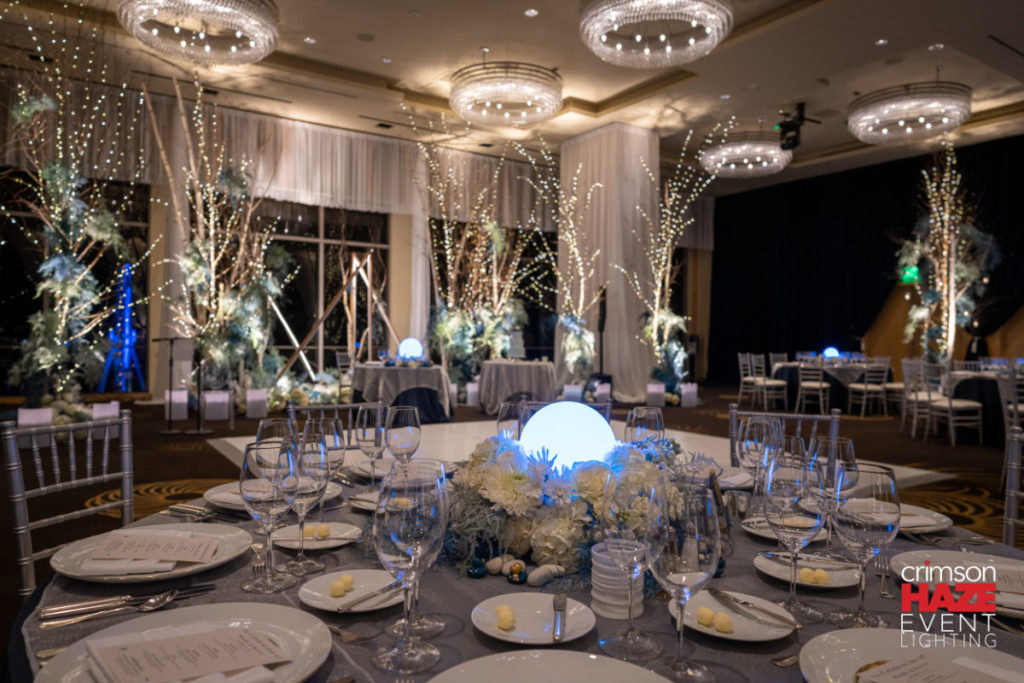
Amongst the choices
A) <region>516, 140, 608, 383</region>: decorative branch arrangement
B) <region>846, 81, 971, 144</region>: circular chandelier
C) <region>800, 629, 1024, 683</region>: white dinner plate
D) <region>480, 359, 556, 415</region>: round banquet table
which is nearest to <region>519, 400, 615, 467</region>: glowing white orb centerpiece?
<region>800, 629, 1024, 683</region>: white dinner plate

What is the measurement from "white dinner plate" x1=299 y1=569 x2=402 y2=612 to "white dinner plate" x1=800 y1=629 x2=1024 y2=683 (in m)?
0.60

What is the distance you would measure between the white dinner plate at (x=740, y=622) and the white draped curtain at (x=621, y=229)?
9223 millimetres

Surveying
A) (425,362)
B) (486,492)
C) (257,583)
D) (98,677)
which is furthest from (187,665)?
→ (425,362)

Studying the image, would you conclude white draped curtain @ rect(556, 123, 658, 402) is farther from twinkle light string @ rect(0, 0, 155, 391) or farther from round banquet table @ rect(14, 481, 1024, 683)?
round banquet table @ rect(14, 481, 1024, 683)

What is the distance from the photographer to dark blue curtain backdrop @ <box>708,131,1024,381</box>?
1070 centimetres

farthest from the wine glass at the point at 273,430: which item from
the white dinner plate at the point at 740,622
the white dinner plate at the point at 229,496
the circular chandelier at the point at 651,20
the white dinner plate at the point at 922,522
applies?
the circular chandelier at the point at 651,20

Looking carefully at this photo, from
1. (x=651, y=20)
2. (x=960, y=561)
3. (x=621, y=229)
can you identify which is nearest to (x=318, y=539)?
(x=960, y=561)

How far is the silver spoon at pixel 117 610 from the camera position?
1.00 meters

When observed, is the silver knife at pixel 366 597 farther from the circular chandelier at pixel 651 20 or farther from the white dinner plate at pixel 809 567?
the circular chandelier at pixel 651 20

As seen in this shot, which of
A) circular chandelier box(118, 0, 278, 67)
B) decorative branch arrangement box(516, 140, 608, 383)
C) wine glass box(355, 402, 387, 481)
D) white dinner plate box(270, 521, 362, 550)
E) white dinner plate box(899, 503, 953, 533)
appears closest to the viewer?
white dinner plate box(270, 521, 362, 550)

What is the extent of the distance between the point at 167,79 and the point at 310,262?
3455 millimetres

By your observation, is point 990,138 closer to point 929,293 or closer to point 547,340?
point 929,293

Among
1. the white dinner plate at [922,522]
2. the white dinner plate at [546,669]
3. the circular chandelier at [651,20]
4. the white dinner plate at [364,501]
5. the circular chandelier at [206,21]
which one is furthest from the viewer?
the circular chandelier at [206,21]

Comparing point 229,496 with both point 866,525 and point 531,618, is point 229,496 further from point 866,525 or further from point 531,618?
point 866,525
